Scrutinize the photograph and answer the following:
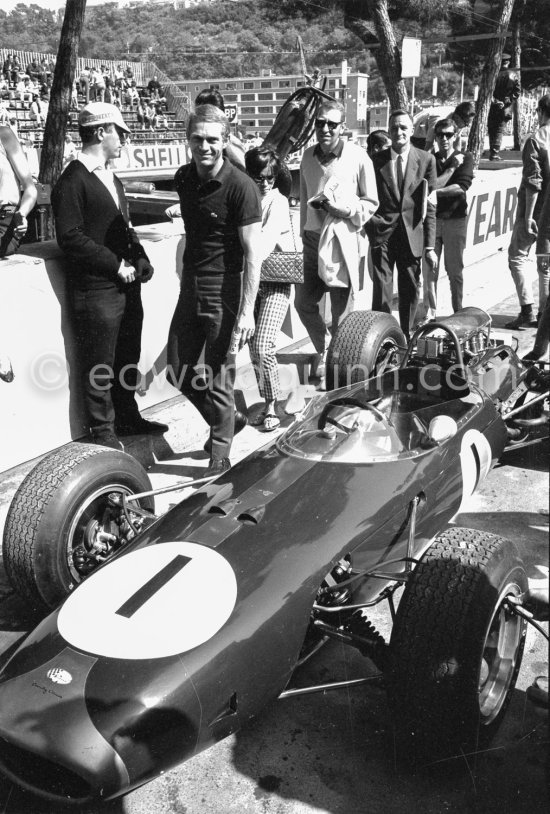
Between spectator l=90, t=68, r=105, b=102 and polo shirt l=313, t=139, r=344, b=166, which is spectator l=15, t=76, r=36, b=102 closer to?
spectator l=90, t=68, r=105, b=102

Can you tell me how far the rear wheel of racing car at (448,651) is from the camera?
254 cm

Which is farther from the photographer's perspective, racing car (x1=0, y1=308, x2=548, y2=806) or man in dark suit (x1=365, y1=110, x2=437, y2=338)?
man in dark suit (x1=365, y1=110, x2=437, y2=338)

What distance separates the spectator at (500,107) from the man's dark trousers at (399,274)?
54.2 ft

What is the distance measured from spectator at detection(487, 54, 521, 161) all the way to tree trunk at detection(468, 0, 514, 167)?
3854mm

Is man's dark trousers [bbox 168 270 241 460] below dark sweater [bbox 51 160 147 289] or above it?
below

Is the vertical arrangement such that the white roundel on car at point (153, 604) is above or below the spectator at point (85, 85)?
below

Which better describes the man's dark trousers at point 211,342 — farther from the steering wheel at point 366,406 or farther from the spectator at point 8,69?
the spectator at point 8,69

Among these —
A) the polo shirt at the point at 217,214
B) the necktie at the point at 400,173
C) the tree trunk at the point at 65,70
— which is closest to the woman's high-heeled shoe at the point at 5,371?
the polo shirt at the point at 217,214

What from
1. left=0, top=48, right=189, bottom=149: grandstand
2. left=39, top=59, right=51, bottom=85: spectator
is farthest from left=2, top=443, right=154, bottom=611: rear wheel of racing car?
left=39, top=59, right=51, bottom=85: spectator

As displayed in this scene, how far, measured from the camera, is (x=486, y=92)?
17.3m

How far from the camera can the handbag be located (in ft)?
17.8

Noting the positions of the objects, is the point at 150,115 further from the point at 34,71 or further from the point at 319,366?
the point at 319,366

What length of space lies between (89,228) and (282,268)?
1340 millimetres

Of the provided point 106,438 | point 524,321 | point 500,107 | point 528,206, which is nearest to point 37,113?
point 500,107
